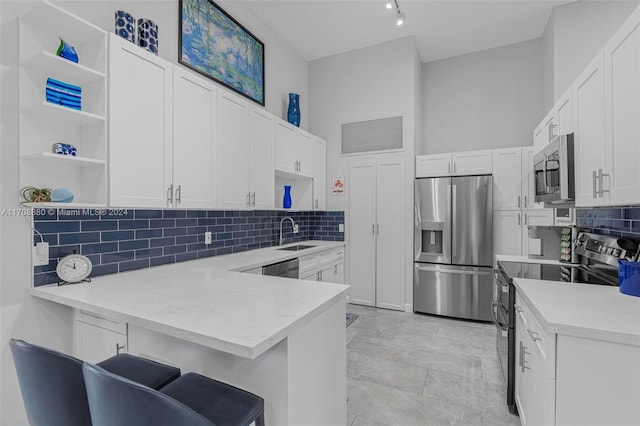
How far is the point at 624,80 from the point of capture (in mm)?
1366

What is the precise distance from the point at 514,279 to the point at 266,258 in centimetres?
199

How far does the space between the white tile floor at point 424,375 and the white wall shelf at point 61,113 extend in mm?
2394

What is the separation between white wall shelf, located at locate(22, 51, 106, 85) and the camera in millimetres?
1593

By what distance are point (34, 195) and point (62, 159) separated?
23 centimetres

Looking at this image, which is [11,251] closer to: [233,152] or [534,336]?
[233,152]

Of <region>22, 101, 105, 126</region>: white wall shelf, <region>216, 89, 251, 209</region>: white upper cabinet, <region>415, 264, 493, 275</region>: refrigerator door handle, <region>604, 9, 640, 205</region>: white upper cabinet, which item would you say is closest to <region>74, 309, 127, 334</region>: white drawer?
<region>22, 101, 105, 126</region>: white wall shelf

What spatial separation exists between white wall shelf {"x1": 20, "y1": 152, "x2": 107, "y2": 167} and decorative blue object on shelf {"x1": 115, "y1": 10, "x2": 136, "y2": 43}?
34.9 inches

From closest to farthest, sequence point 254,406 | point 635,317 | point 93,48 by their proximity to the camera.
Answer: point 254,406 < point 635,317 < point 93,48

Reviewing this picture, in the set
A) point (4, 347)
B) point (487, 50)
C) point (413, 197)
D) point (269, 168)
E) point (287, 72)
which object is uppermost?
point (487, 50)

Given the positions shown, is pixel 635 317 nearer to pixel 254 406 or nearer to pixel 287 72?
pixel 254 406

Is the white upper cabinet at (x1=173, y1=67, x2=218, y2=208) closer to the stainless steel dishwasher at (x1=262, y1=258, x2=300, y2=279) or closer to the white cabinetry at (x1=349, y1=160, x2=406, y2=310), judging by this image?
the stainless steel dishwasher at (x1=262, y1=258, x2=300, y2=279)

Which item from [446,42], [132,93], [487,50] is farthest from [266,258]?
[487,50]

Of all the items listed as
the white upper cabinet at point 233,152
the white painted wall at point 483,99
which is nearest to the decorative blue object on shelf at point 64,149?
the white upper cabinet at point 233,152

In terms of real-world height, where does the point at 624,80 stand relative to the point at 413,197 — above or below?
above
